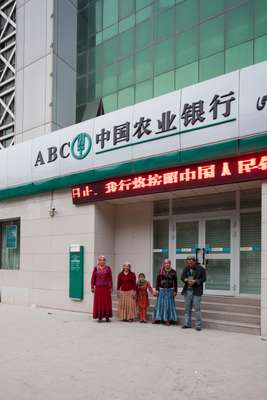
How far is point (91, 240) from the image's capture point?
36.2 feet

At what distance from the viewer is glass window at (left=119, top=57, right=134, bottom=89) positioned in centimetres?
1589

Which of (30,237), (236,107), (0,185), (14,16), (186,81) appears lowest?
(30,237)

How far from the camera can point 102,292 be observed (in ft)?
31.4

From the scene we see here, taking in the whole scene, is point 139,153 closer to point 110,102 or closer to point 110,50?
point 110,102

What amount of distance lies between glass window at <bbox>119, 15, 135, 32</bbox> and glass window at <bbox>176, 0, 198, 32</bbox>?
84.3 inches

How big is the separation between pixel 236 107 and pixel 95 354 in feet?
18.7

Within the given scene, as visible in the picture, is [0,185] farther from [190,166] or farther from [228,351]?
[228,351]

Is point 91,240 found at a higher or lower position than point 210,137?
lower

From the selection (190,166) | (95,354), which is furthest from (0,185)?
(95,354)

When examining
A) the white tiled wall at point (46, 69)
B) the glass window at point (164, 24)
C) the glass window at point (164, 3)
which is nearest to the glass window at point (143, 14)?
the glass window at point (164, 3)

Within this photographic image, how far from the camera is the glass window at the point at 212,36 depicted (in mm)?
13727

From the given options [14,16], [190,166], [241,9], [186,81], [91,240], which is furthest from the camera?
[14,16]

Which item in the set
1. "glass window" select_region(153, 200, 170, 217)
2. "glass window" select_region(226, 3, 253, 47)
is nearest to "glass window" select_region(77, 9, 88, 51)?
"glass window" select_region(226, 3, 253, 47)

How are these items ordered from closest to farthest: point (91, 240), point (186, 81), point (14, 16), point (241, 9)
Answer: point (91, 240) → point (241, 9) → point (186, 81) → point (14, 16)
